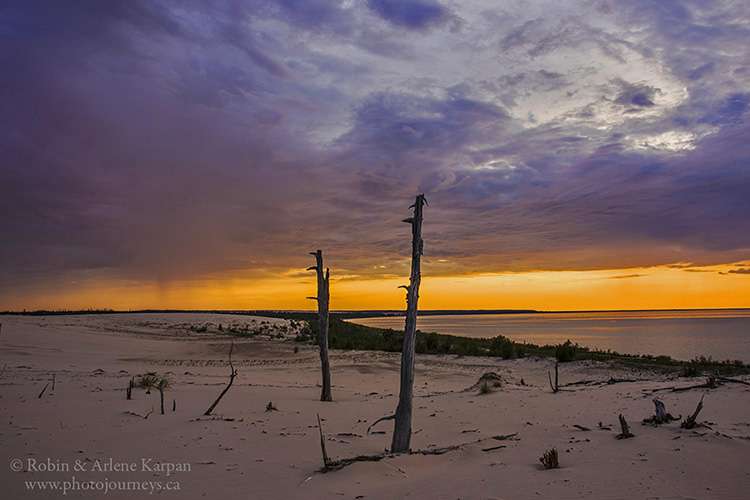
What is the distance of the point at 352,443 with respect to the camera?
8859mm

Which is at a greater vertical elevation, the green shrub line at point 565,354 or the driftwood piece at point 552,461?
the driftwood piece at point 552,461

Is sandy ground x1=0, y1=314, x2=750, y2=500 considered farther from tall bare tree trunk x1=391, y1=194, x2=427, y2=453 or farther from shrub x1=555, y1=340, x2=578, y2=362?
→ shrub x1=555, y1=340, x2=578, y2=362

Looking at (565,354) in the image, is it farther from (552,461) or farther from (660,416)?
(552,461)

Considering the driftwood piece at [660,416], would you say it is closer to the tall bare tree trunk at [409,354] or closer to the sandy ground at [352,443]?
the sandy ground at [352,443]

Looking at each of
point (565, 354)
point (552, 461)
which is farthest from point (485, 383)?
point (565, 354)

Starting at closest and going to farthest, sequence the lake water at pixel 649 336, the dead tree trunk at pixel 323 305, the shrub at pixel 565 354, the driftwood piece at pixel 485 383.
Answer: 1. the dead tree trunk at pixel 323 305
2. the driftwood piece at pixel 485 383
3. the shrub at pixel 565 354
4. the lake water at pixel 649 336

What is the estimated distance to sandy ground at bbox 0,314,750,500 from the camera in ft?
19.1

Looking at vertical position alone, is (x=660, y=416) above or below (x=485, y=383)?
above

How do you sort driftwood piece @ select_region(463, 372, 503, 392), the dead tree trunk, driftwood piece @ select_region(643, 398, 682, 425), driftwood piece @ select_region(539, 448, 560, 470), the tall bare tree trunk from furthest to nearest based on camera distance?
driftwood piece @ select_region(463, 372, 503, 392), the dead tree trunk, driftwood piece @ select_region(643, 398, 682, 425), the tall bare tree trunk, driftwood piece @ select_region(539, 448, 560, 470)

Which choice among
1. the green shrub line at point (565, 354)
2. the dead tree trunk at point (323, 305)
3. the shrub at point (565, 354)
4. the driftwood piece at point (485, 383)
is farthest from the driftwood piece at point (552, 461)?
the shrub at point (565, 354)

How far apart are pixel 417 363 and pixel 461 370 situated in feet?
11.0

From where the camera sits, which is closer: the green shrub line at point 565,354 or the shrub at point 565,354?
the green shrub line at point 565,354

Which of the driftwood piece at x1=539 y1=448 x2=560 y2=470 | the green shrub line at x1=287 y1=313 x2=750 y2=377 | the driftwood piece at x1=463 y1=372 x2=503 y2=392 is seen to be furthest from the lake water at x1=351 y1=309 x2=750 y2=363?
the driftwood piece at x1=539 y1=448 x2=560 y2=470

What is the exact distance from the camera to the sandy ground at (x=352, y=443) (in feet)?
19.1
